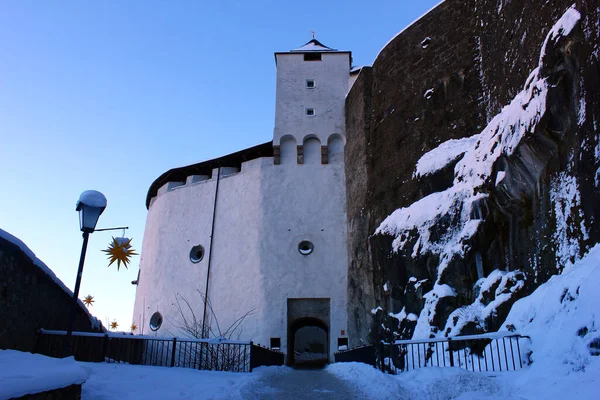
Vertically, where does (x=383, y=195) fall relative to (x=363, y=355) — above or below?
above

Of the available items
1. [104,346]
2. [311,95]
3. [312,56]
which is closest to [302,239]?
[311,95]

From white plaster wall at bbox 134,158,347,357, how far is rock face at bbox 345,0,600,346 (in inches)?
49.5

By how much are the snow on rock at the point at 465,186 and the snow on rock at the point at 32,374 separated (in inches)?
320

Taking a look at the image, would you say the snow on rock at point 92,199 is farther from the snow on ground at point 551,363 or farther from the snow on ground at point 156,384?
the snow on ground at point 551,363

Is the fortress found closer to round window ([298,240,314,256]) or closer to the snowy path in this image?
round window ([298,240,314,256])

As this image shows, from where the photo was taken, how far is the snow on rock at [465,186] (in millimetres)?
9078

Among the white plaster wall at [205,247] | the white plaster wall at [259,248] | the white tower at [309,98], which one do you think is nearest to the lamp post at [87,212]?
the white plaster wall at [259,248]

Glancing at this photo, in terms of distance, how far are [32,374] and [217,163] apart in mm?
20591

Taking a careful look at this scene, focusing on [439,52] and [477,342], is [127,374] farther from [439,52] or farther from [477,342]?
[439,52]

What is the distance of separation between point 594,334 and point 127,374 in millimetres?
6044

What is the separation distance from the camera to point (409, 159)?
1558cm

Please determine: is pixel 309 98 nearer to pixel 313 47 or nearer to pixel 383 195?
pixel 313 47

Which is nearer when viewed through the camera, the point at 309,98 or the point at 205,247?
the point at 205,247

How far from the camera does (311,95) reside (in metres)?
23.3
